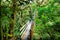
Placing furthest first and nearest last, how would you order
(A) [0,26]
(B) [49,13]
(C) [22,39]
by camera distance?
(C) [22,39], (B) [49,13], (A) [0,26]

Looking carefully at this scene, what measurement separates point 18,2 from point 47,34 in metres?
2.62

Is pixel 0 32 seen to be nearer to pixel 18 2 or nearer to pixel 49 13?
pixel 18 2

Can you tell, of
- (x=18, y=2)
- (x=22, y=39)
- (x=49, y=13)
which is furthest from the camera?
(x=22, y=39)

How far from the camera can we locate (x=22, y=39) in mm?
14828

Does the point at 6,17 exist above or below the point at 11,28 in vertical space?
above

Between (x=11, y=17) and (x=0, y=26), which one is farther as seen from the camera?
(x=11, y=17)

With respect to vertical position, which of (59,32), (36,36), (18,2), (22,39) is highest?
(18,2)

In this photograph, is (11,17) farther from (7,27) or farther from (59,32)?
(59,32)

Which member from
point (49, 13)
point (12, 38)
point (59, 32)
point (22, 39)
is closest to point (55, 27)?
point (59, 32)

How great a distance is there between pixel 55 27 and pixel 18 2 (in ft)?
8.72

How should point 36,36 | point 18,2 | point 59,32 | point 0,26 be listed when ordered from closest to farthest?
1. point 0,26
2. point 59,32
3. point 18,2
4. point 36,36

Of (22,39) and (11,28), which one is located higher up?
(11,28)

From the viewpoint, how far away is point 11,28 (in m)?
9.97

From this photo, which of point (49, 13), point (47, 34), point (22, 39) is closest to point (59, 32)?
point (47, 34)
